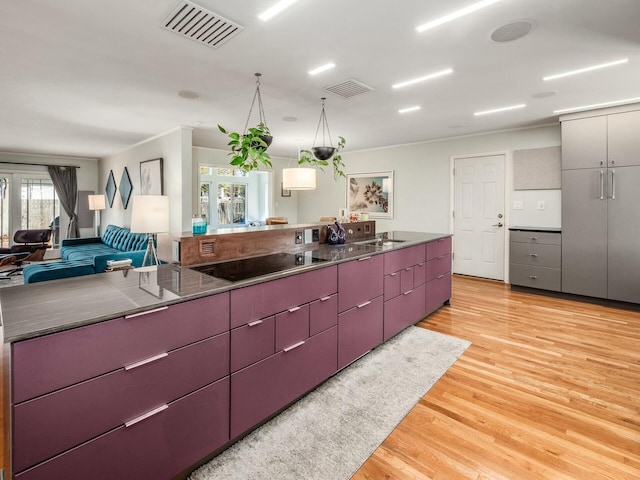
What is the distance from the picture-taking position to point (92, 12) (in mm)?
2152

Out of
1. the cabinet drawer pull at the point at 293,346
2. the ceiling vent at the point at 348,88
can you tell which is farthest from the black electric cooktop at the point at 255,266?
the ceiling vent at the point at 348,88

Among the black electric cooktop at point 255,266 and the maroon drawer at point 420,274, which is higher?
the black electric cooktop at point 255,266

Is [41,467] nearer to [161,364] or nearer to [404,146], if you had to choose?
[161,364]

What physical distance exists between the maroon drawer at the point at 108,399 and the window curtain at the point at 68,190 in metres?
9.19

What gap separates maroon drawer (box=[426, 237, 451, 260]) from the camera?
3.64 metres

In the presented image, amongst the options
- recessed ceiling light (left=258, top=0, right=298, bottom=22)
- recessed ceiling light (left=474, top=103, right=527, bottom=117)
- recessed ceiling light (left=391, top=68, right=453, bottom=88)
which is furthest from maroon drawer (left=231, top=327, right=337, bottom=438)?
recessed ceiling light (left=474, top=103, right=527, bottom=117)

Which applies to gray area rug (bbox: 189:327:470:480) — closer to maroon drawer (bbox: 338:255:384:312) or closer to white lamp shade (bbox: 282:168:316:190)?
maroon drawer (bbox: 338:255:384:312)

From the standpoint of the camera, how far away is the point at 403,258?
3.13 metres

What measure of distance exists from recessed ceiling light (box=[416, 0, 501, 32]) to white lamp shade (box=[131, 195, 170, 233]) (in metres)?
2.15

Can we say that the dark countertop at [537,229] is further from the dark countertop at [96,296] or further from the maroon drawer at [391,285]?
the dark countertop at [96,296]

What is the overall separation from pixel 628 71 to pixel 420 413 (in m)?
3.58

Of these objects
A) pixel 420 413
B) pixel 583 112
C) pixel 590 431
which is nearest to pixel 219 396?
pixel 420 413

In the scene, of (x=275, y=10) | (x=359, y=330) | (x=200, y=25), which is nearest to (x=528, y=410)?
(x=359, y=330)

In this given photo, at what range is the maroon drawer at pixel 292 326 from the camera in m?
1.89
